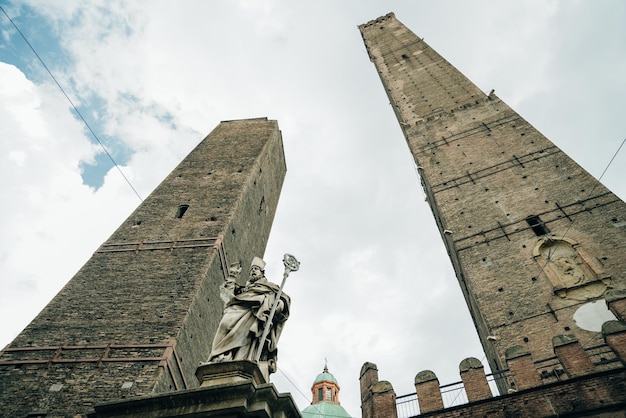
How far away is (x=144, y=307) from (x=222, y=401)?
6.66 metres

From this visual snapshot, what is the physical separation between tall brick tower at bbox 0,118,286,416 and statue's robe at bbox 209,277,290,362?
4013mm

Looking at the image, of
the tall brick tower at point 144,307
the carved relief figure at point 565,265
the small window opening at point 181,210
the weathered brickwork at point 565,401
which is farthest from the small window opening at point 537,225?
the small window opening at point 181,210

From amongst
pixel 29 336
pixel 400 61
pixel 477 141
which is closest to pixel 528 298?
pixel 477 141

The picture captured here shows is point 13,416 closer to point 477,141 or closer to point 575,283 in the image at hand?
point 575,283

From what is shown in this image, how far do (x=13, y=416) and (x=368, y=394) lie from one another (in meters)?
5.90

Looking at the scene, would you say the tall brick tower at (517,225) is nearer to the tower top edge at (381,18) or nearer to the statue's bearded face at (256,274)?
the statue's bearded face at (256,274)

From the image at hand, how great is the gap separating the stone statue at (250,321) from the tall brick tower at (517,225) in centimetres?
462

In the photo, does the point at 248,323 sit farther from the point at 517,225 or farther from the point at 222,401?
the point at 517,225

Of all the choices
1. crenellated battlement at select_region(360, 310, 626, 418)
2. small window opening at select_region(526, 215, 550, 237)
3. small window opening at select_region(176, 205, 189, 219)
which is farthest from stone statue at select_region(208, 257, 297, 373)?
small window opening at select_region(176, 205, 189, 219)

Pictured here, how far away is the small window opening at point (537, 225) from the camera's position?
11.3 metres

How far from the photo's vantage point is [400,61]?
24812mm

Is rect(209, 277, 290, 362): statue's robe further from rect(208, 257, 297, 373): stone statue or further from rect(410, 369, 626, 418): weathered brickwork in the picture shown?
rect(410, 369, 626, 418): weathered brickwork

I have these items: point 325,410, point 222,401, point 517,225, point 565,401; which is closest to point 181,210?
point 517,225

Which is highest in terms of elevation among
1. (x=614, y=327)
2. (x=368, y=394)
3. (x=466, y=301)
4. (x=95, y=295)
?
(x=466, y=301)
